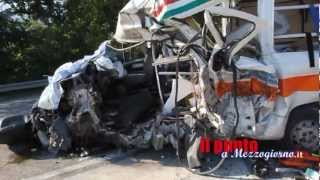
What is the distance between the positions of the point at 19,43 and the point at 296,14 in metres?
11.6

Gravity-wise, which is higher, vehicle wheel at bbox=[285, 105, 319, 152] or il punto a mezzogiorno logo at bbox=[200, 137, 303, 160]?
vehicle wheel at bbox=[285, 105, 319, 152]

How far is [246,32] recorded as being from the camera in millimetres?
6699

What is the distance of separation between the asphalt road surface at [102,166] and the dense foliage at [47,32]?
27.6ft

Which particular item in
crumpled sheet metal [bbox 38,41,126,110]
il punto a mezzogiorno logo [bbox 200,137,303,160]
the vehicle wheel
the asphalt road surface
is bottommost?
the asphalt road surface

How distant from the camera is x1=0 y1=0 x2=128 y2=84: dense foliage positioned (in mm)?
16172

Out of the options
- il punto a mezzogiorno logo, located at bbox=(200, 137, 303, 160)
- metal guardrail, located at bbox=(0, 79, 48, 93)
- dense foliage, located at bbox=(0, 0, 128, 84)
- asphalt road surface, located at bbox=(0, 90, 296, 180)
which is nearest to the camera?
asphalt road surface, located at bbox=(0, 90, 296, 180)

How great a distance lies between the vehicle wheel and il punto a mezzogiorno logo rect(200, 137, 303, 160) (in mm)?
182

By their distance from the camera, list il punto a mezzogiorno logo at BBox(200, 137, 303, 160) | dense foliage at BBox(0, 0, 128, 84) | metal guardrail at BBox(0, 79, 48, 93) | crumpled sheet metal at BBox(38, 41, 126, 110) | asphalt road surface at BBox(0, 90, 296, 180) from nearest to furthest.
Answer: asphalt road surface at BBox(0, 90, 296, 180), il punto a mezzogiorno logo at BBox(200, 137, 303, 160), crumpled sheet metal at BBox(38, 41, 126, 110), metal guardrail at BBox(0, 79, 48, 93), dense foliage at BBox(0, 0, 128, 84)

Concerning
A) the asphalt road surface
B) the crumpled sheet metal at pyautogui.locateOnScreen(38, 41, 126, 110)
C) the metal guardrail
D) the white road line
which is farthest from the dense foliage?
the white road line

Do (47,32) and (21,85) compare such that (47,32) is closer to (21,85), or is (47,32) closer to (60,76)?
(21,85)

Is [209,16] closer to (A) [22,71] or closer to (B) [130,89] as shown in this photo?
(B) [130,89]

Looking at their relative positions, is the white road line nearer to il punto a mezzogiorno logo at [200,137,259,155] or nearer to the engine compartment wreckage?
the engine compartment wreckage

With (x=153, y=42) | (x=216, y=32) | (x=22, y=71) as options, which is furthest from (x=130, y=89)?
(x=22, y=71)

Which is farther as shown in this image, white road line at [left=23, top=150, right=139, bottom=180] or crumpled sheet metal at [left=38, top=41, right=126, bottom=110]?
crumpled sheet metal at [left=38, top=41, right=126, bottom=110]
